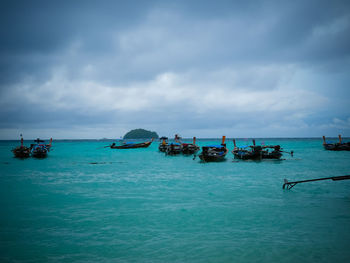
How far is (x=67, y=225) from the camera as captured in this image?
9805mm

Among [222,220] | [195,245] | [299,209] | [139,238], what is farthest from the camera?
[299,209]

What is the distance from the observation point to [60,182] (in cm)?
2034

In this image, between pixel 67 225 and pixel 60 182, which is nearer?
pixel 67 225

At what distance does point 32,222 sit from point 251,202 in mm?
11354

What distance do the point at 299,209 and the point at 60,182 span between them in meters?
19.1

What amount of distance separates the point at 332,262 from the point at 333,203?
23.6ft

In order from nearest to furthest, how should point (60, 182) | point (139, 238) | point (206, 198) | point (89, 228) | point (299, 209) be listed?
1. point (139, 238)
2. point (89, 228)
3. point (299, 209)
4. point (206, 198)
5. point (60, 182)

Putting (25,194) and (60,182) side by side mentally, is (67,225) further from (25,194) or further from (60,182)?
(60,182)

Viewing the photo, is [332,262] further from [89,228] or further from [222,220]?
[89,228]

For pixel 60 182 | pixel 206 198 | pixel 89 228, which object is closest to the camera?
pixel 89 228

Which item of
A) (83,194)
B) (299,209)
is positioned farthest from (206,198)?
(83,194)

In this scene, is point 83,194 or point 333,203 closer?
point 333,203

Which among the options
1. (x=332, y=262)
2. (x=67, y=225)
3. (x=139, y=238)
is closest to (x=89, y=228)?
(x=67, y=225)

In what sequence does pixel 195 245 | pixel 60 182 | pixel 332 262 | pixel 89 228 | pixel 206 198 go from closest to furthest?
pixel 332 262
pixel 195 245
pixel 89 228
pixel 206 198
pixel 60 182
